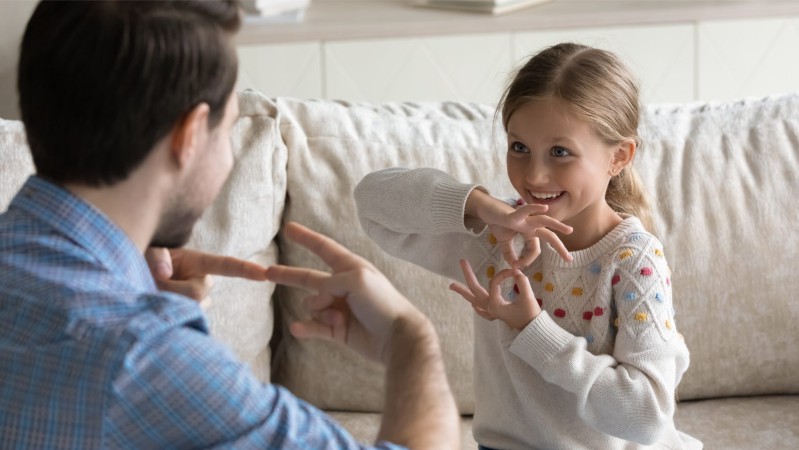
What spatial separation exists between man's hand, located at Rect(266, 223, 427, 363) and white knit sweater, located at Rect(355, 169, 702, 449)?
364mm

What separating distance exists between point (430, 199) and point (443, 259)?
4.9 inches

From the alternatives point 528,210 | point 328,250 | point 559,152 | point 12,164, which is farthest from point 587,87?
point 12,164

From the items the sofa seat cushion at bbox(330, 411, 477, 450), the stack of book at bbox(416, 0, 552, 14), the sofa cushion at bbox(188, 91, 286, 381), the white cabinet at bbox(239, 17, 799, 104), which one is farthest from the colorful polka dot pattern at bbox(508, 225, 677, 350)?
the stack of book at bbox(416, 0, 552, 14)

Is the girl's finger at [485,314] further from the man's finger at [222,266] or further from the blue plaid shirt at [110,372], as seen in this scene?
the blue plaid shirt at [110,372]

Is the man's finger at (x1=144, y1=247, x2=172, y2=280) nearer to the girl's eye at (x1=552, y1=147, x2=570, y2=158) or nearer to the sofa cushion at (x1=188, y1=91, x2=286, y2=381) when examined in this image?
the girl's eye at (x1=552, y1=147, x2=570, y2=158)

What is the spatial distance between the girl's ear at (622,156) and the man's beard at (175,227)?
2.34 ft

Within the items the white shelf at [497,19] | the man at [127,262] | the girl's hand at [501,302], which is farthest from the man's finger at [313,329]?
the white shelf at [497,19]

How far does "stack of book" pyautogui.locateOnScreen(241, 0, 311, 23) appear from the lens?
3.15 m

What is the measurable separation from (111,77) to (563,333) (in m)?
0.77

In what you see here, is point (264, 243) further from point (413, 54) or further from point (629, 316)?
point (413, 54)

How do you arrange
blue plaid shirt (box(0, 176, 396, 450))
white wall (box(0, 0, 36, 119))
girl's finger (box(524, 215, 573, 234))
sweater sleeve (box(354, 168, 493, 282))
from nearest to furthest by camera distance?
blue plaid shirt (box(0, 176, 396, 450)) < girl's finger (box(524, 215, 573, 234)) < sweater sleeve (box(354, 168, 493, 282)) < white wall (box(0, 0, 36, 119))

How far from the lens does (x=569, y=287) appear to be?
5.44ft

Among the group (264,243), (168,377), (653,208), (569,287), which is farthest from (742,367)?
(168,377)

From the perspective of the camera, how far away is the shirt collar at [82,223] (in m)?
1.09
